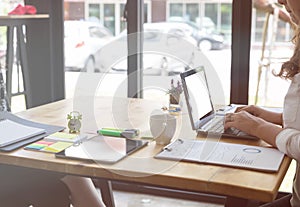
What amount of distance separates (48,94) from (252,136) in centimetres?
208

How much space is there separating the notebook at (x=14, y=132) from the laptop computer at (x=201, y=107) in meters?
0.58

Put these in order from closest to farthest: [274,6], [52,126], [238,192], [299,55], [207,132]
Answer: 1. [238,192]
2. [299,55]
3. [207,132]
4. [52,126]
5. [274,6]

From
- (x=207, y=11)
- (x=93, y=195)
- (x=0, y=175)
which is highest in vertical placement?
(x=207, y=11)

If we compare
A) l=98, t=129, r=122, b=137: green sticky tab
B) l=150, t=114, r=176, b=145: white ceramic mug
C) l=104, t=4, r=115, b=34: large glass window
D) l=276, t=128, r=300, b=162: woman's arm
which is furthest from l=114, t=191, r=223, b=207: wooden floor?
l=276, t=128, r=300, b=162: woman's arm

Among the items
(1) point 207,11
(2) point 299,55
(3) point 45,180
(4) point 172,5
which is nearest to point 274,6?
(1) point 207,11

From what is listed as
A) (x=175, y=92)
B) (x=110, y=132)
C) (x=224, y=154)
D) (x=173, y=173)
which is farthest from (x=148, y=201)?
(x=173, y=173)

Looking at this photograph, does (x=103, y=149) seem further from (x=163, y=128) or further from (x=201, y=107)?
(x=201, y=107)

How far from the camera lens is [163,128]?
65.2 inches

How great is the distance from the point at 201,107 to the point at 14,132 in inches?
30.0

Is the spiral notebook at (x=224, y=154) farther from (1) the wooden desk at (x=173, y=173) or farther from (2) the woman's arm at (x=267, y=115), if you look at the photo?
(2) the woman's arm at (x=267, y=115)

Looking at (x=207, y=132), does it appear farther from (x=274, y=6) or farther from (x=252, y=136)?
(x=274, y=6)

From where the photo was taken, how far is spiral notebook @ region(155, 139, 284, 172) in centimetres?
142

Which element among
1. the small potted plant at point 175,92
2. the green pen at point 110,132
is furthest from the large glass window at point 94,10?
the green pen at point 110,132

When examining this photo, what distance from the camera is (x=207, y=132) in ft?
5.79
